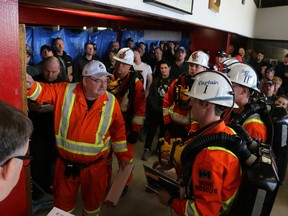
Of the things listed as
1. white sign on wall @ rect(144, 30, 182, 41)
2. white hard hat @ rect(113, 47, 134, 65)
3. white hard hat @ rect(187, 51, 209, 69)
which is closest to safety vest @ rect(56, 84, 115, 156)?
white hard hat @ rect(113, 47, 134, 65)

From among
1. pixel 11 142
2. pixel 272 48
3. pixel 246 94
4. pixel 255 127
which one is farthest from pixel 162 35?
pixel 11 142

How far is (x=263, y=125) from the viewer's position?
86.7 inches

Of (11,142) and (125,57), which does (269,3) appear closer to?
(125,57)

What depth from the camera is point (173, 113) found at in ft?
11.4

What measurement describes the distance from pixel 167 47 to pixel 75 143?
6.48m

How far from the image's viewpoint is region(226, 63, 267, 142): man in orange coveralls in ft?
7.02

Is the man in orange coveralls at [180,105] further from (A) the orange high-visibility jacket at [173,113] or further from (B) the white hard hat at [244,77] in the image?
(B) the white hard hat at [244,77]

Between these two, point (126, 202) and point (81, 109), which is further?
point (126, 202)

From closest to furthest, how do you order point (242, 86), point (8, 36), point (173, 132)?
point (8, 36) < point (242, 86) < point (173, 132)

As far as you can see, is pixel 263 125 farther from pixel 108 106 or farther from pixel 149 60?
pixel 149 60

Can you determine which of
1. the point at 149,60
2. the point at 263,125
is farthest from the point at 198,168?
the point at 149,60

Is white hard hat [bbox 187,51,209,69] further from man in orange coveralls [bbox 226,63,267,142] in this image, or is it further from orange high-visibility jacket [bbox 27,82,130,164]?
orange high-visibility jacket [bbox 27,82,130,164]

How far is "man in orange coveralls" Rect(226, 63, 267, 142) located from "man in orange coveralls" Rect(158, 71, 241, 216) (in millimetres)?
555

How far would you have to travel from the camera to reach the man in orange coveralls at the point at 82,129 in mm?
2145
